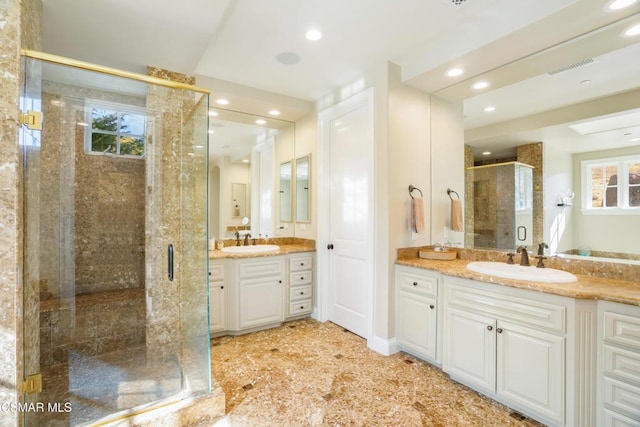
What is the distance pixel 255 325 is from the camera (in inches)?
127

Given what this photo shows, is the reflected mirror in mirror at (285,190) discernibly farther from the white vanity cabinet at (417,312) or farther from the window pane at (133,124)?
the white vanity cabinet at (417,312)

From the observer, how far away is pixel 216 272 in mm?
3072

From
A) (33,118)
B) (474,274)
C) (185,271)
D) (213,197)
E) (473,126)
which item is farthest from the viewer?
(213,197)

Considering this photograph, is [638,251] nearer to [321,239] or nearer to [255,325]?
[321,239]

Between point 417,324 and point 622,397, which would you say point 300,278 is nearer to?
point 417,324

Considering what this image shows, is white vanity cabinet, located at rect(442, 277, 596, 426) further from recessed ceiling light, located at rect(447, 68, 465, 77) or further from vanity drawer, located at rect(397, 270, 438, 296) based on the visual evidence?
recessed ceiling light, located at rect(447, 68, 465, 77)

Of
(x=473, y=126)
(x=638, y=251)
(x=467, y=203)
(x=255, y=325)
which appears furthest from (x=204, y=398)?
(x=473, y=126)

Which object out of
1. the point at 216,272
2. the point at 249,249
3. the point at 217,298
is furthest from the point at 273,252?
the point at 217,298

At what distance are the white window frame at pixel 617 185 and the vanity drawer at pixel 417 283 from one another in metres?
1.18

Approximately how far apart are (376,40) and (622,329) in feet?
8.03

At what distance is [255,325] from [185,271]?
1.08 meters

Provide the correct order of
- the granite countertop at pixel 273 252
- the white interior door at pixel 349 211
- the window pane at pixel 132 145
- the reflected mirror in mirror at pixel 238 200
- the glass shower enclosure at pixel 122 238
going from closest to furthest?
the glass shower enclosure at pixel 122 238, the window pane at pixel 132 145, the white interior door at pixel 349 211, the granite countertop at pixel 273 252, the reflected mirror in mirror at pixel 238 200

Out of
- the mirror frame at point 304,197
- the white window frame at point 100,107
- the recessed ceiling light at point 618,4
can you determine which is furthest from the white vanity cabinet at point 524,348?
the white window frame at point 100,107

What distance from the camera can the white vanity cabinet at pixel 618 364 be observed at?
4.96ft
